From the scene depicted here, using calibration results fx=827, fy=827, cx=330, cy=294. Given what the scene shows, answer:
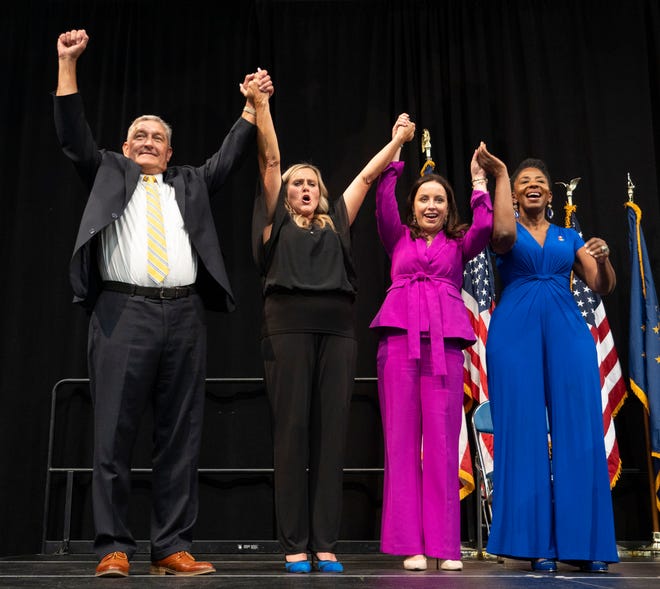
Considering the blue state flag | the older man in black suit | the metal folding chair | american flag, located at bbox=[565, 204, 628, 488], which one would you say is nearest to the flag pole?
the blue state flag

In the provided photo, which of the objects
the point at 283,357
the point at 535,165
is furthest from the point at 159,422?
the point at 535,165

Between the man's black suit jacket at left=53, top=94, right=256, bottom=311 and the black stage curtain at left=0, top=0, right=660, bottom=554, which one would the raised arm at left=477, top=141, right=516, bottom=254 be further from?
the black stage curtain at left=0, top=0, right=660, bottom=554

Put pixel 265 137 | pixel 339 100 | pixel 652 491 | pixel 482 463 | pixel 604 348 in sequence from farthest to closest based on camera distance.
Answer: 1. pixel 339 100
2. pixel 604 348
3. pixel 652 491
4. pixel 482 463
5. pixel 265 137

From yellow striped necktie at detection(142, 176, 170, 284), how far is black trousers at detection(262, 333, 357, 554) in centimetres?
49

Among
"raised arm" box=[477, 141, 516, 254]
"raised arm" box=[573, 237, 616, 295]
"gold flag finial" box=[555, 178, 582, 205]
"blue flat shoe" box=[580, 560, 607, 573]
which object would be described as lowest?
"blue flat shoe" box=[580, 560, 607, 573]

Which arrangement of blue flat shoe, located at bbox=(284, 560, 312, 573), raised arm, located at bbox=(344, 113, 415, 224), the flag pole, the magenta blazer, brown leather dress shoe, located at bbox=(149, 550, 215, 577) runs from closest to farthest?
brown leather dress shoe, located at bbox=(149, 550, 215, 577) → blue flat shoe, located at bbox=(284, 560, 312, 573) → the magenta blazer → raised arm, located at bbox=(344, 113, 415, 224) → the flag pole

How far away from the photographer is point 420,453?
129 inches

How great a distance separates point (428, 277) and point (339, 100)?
2239 mm

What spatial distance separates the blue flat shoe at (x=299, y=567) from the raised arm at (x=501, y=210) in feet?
4.75

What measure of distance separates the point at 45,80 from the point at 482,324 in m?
3.12

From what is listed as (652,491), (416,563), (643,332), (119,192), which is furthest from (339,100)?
(416,563)

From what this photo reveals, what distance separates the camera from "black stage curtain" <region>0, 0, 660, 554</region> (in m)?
5.01

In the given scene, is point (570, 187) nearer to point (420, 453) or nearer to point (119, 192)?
point (420, 453)

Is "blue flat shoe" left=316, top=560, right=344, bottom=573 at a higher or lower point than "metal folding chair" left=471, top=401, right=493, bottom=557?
lower
